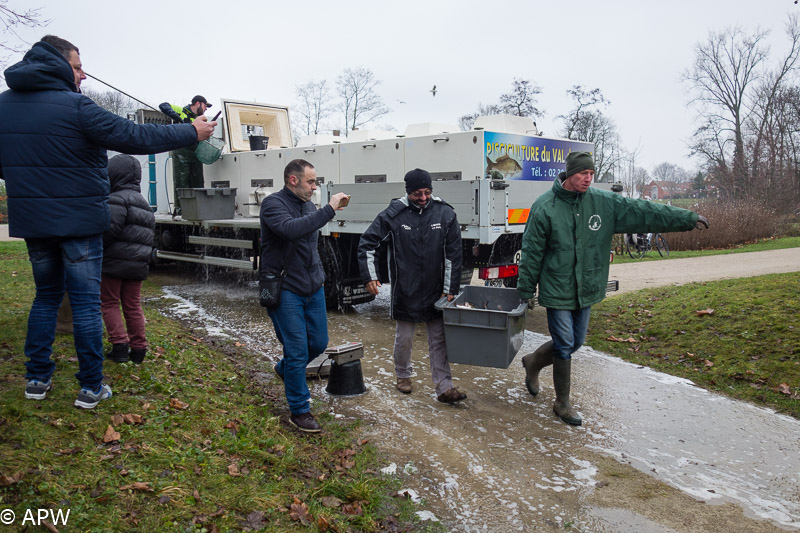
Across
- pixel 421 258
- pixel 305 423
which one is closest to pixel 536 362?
pixel 421 258

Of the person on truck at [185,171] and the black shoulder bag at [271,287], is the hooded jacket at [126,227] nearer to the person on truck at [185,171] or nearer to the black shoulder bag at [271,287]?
the black shoulder bag at [271,287]

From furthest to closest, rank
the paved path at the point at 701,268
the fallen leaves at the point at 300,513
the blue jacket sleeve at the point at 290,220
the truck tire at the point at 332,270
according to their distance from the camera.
A: the paved path at the point at 701,268
the truck tire at the point at 332,270
the blue jacket sleeve at the point at 290,220
the fallen leaves at the point at 300,513

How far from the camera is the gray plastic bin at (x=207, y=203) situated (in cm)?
1126

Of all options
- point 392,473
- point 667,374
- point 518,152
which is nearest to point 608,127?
point 518,152

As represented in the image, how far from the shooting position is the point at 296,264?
14.6ft

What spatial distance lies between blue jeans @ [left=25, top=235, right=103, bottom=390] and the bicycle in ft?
54.0

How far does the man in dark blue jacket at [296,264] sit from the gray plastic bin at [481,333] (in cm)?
114

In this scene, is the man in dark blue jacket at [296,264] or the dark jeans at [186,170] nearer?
the man in dark blue jacket at [296,264]

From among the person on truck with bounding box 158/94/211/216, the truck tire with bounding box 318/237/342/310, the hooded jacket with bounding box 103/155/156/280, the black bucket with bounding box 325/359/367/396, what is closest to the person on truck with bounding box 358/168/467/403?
the black bucket with bounding box 325/359/367/396

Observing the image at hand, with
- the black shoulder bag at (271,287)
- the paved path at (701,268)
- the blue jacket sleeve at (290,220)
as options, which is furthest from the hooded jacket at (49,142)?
the paved path at (701,268)

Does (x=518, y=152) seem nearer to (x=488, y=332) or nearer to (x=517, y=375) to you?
(x=517, y=375)

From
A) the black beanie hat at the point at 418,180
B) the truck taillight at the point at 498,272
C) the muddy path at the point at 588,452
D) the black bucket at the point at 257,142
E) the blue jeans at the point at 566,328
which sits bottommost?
the muddy path at the point at 588,452

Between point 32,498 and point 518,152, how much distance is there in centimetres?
762

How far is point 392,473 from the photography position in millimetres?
3895
